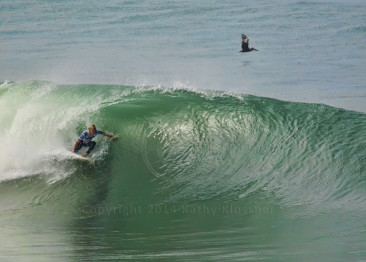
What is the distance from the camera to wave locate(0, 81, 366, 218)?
11.7 m

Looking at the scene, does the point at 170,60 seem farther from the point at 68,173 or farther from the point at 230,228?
the point at 230,228

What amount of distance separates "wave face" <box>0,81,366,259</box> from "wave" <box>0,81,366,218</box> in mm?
19

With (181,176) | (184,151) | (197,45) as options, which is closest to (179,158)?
(184,151)

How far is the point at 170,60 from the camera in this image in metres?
31.9

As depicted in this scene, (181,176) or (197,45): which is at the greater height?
(197,45)

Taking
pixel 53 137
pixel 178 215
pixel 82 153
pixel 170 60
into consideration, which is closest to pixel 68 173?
pixel 82 153

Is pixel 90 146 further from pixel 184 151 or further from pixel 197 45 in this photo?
pixel 197 45

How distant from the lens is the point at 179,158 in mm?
12852

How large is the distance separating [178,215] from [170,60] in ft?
71.5

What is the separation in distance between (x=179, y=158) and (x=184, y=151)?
24 cm

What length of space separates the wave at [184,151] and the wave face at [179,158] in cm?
2

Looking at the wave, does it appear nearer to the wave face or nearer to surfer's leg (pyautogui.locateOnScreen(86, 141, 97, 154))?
the wave face

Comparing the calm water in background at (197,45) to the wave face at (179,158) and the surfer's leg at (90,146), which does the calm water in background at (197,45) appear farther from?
the surfer's leg at (90,146)

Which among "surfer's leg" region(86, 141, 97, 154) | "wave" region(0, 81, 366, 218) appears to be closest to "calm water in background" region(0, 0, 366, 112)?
"wave" region(0, 81, 366, 218)
